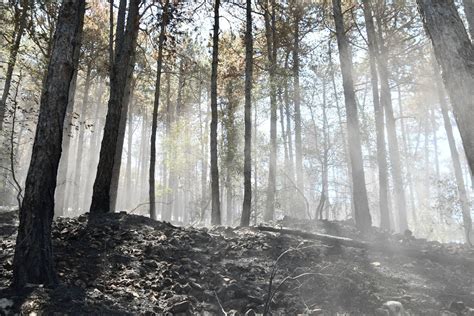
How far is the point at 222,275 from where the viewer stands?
5.70 metres

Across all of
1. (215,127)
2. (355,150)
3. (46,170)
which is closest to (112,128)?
(46,170)

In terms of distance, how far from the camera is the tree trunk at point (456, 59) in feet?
13.3

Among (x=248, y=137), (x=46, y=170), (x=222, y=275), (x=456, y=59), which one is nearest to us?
(x=456, y=59)

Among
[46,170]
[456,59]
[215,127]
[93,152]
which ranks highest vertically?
[93,152]

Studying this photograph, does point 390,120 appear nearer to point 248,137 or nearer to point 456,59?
point 248,137

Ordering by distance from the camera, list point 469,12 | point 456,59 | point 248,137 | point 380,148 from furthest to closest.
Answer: point 380,148 < point 248,137 < point 469,12 < point 456,59

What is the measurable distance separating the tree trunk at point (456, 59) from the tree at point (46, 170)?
4.44 m

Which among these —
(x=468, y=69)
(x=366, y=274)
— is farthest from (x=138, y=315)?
(x=468, y=69)

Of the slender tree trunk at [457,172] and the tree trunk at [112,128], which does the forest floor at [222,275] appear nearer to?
the tree trunk at [112,128]

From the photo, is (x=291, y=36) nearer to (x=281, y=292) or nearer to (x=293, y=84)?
(x=293, y=84)

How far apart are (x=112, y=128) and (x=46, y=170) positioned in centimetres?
392

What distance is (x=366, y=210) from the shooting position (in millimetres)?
10281

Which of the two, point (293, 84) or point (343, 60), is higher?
point (293, 84)

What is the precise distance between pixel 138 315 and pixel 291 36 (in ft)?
51.0
